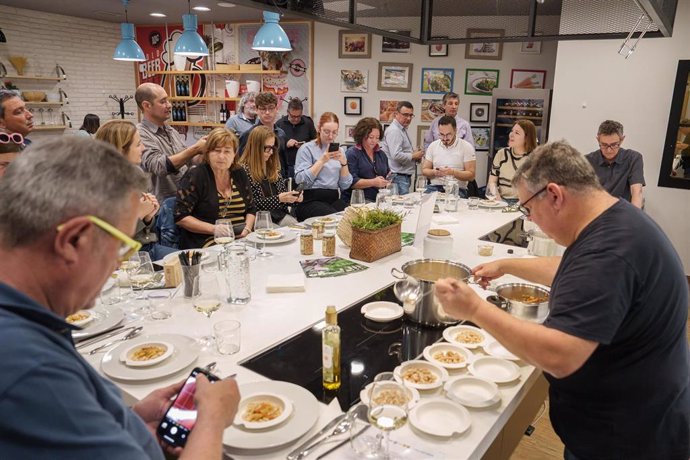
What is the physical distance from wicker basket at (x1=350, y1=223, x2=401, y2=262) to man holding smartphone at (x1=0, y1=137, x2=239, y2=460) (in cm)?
185

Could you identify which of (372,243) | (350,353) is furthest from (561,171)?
(372,243)

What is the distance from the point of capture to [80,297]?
883 mm

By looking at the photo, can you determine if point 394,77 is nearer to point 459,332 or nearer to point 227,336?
point 459,332

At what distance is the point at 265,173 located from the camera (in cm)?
433

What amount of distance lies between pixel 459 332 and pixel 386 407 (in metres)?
0.65

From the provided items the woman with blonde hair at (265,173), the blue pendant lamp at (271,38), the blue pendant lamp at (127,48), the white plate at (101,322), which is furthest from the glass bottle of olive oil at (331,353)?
the blue pendant lamp at (127,48)

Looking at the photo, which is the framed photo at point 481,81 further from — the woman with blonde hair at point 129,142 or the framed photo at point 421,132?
the woman with blonde hair at point 129,142

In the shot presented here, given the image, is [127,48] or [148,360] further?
[127,48]

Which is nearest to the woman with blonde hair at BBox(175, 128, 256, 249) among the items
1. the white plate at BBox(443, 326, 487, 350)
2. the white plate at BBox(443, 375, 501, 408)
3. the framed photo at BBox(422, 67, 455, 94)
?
the white plate at BBox(443, 326, 487, 350)

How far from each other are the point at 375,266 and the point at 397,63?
5.51 m

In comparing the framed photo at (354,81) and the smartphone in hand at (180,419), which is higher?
the framed photo at (354,81)

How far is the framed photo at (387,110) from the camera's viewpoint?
760 centimetres

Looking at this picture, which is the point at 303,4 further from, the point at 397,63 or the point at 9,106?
the point at 397,63

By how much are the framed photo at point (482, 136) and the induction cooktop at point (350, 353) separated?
5786mm
